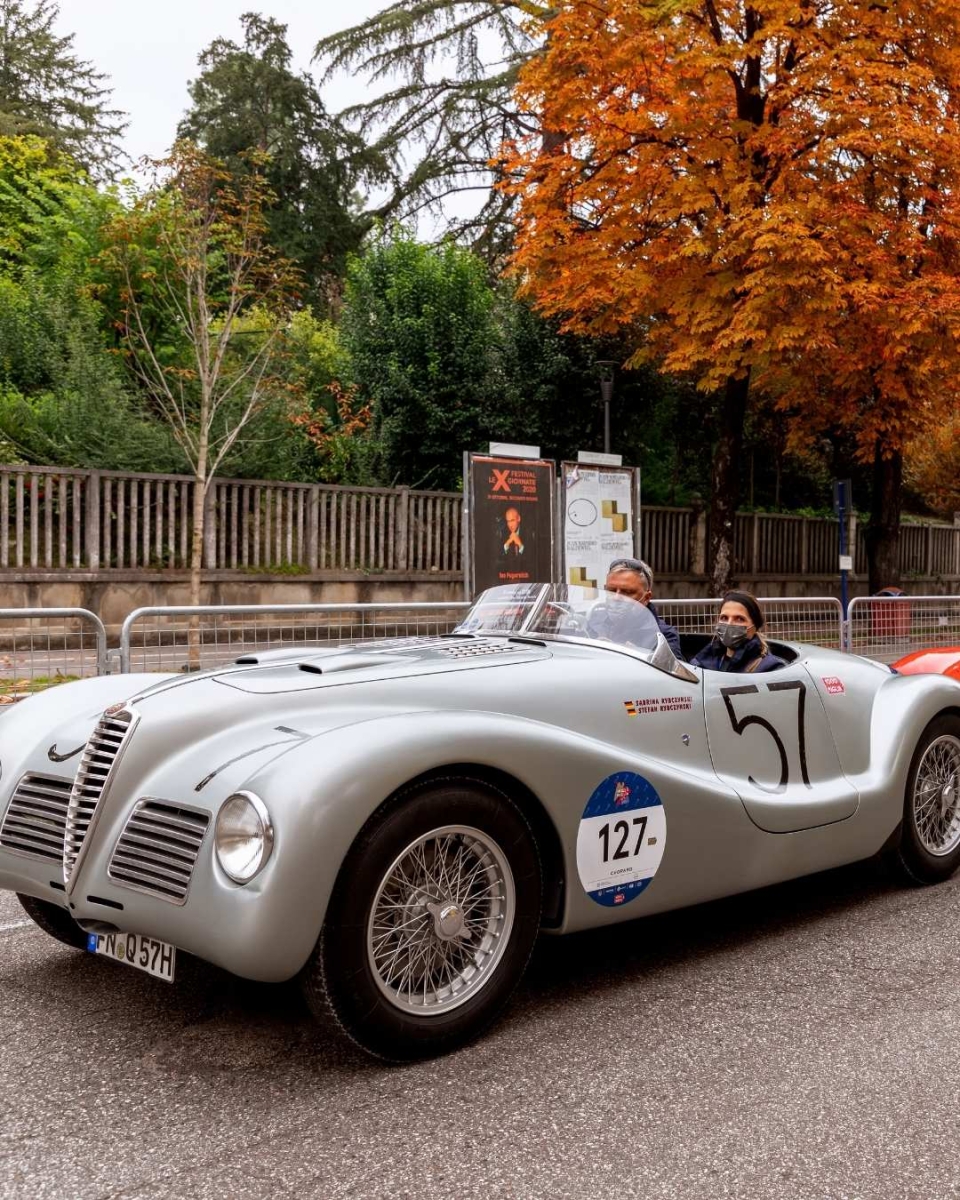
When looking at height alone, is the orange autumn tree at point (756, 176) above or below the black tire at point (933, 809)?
above

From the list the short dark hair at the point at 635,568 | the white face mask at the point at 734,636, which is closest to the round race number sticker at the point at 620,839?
the white face mask at the point at 734,636

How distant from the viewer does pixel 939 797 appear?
5273 mm

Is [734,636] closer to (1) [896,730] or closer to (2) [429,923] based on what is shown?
(1) [896,730]

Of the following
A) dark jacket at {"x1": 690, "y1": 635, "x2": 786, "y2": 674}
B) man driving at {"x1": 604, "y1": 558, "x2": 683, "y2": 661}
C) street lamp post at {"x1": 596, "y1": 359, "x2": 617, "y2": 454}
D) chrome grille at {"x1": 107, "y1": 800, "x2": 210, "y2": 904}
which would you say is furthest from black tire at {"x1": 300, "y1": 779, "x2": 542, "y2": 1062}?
street lamp post at {"x1": 596, "y1": 359, "x2": 617, "y2": 454}

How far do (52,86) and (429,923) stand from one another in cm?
4157

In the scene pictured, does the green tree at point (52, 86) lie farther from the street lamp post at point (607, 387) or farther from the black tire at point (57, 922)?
the black tire at point (57, 922)

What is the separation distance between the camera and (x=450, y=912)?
3365mm

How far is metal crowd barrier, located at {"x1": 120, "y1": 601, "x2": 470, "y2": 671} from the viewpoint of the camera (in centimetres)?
872

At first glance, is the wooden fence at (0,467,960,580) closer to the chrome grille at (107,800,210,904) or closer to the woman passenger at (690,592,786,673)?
the woman passenger at (690,592,786,673)

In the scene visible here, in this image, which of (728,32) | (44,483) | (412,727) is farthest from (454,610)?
(728,32)

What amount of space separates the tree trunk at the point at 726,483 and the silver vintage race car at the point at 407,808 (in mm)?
14319

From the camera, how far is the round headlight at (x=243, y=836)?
3.03m

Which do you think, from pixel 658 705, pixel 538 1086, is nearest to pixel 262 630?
pixel 658 705

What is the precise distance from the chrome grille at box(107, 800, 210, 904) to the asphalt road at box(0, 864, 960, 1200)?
528mm
